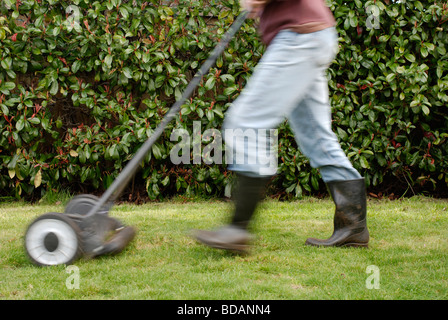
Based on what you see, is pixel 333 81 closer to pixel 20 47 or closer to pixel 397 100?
pixel 397 100

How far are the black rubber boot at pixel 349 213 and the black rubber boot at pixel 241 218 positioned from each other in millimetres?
569

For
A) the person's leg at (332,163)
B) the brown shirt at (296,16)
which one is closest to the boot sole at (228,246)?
the person's leg at (332,163)

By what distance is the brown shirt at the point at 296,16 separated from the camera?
2.45m

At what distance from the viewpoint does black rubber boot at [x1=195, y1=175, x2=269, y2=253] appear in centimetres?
246

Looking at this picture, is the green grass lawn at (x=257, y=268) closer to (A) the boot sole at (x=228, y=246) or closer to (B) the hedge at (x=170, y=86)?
(A) the boot sole at (x=228, y=246)

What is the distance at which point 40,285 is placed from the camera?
7.50 ft

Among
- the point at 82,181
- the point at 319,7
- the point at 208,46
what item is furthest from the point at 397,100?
Answer: the point at 82,181

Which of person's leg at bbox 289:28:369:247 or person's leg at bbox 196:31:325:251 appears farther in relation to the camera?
person's leg at bbox 289:28:369:247

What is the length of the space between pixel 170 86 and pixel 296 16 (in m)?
2.31

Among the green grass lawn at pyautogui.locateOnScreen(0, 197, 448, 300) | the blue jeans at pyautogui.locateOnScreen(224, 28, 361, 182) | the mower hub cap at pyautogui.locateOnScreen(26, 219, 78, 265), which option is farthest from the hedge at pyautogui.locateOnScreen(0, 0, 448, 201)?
the blue jeans at pyautogui.locateOnScreen(224, 28, 361, 182)

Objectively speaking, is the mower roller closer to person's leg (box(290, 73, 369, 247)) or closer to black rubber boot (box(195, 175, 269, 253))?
black rubber boot (box(195, 175, 269, 253))

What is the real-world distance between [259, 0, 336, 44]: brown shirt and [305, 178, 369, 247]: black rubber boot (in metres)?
0.87

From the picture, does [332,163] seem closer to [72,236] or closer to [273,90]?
[273,90]
